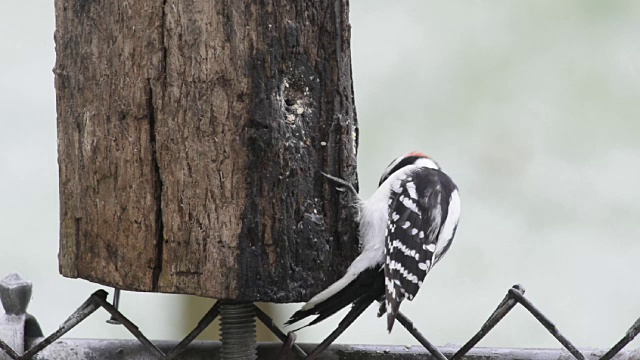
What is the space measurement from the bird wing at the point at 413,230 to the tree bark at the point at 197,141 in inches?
12.0

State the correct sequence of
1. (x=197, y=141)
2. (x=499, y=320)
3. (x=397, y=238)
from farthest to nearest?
(x=397, y=238) < (x=499, y=320) < (x=197, y=141)

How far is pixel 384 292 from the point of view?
2.39 metres

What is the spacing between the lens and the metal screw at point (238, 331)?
2.02 m

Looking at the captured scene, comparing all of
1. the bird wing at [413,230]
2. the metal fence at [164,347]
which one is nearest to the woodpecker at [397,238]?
the bird wing at [413,230]

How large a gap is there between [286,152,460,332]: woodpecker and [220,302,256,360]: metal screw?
139mm

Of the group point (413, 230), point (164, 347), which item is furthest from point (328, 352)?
point (413, 230)

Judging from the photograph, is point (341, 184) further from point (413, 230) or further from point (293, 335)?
point (413, 230)

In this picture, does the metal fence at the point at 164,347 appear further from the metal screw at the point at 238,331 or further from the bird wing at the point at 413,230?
the bird wing at the point at 413,230

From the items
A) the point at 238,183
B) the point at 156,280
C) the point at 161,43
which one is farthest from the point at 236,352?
the point at 161,43

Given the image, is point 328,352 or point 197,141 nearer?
point 197,141

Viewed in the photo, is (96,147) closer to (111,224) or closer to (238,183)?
(111,224)

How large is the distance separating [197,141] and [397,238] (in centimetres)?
71

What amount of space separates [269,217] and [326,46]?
0.39 metres

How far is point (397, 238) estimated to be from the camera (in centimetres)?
241
